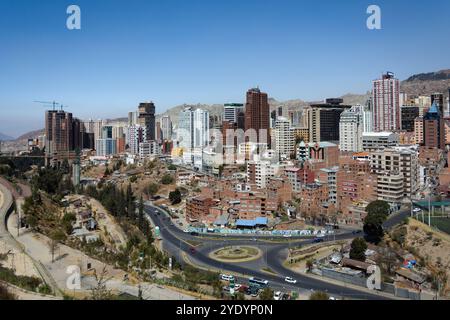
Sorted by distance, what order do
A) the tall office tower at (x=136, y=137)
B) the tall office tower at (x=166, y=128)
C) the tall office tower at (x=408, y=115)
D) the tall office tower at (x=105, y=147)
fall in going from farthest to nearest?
the tall office tower at (x=166, y=128)
the tall office tower at (x=136, y=137)
the tall office tower at (x=105, y=147)
the tall office tower at (x=408, y=115)

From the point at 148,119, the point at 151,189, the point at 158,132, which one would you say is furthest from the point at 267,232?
the point at 158,132

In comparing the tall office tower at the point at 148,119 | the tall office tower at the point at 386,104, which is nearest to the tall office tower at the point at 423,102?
the tall office tower at the point at 386,104

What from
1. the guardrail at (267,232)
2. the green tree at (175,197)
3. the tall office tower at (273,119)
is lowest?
the guardrail at (267,232)

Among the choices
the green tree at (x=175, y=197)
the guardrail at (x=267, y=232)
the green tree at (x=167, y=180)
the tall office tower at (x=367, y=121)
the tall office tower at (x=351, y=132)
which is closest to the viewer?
the guardrail at (x=267, y=232)

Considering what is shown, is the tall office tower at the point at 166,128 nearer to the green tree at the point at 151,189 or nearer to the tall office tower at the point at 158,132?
the tall office tower at the point at 158,132

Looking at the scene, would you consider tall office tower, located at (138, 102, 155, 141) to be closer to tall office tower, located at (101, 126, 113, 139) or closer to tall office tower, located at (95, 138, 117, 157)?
tall office tower, located at (101, 126, 113, 139)

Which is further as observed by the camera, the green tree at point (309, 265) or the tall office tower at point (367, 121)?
the tall office tower at point (367, 121)
